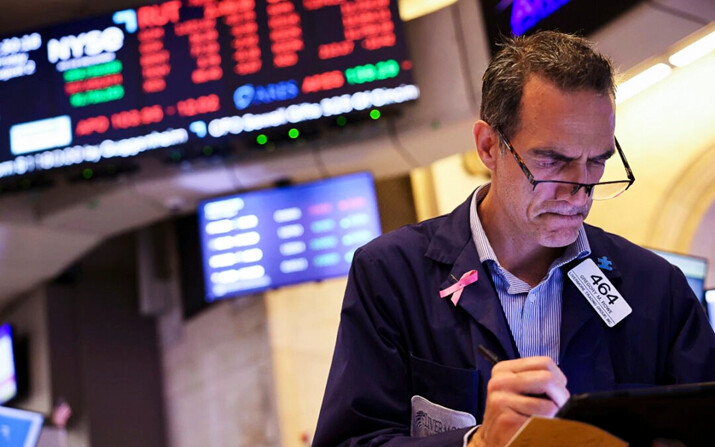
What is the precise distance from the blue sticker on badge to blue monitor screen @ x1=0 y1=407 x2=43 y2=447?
11.2ft

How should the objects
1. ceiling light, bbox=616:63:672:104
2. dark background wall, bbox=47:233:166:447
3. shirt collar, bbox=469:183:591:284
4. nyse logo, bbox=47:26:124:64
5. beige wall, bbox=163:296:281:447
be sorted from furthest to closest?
dark background wall, bbox=47:233:166:447 → beige wall, bbox=163:296:281:447 → nyse logo, bbox=47:26:124:64 → ceiling light, bbox=616:63:672:104 → shirt collar, bbox=469:183:591:284

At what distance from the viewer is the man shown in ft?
5.18

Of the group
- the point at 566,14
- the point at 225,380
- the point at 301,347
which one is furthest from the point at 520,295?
the point at 225,380

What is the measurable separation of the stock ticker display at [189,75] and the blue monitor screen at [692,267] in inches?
89.2

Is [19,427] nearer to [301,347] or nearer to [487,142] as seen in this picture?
[301,347]

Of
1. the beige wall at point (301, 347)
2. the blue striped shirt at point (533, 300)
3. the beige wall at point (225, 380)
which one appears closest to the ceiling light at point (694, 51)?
the beige wall at point (301, 347)

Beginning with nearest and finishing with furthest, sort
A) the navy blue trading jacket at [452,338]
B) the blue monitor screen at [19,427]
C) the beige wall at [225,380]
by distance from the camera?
the navy blue trading jacket at [452,338]
the blue monitor screen at [19,427]
the beige wall at [225,380]

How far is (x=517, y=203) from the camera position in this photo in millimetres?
1685

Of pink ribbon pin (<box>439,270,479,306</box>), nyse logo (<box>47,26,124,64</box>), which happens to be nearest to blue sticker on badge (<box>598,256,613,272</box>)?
pink ribbon pin (<box>439,270,479,306</box>)

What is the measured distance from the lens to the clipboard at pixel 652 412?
3.79 ft

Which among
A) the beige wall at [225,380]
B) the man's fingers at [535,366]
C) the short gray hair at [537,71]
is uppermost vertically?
the short gray hair at [537,71]

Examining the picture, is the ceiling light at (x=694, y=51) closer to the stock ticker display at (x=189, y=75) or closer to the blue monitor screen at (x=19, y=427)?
the stock ticker display at (x=189, y=75)

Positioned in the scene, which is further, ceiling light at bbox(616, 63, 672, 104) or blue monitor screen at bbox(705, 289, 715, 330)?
ceiling light at bbox(616, 63, 672, 104)

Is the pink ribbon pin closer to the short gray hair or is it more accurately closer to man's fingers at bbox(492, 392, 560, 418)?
the short gray hair
